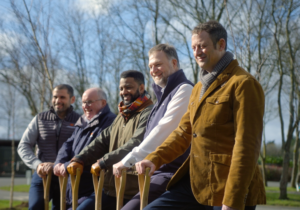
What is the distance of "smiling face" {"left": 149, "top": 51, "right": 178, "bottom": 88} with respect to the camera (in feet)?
12.1

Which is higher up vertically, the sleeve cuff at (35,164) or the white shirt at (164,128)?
the white shirt at (164,128)

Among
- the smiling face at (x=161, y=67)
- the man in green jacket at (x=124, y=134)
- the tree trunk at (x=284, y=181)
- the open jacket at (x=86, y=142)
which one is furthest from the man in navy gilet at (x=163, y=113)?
the tree trunk at (x=284, y=181)

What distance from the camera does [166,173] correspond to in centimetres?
322

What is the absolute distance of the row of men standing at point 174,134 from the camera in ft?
7.33

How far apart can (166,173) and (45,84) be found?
7.51m

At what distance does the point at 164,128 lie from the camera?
10.5 feet

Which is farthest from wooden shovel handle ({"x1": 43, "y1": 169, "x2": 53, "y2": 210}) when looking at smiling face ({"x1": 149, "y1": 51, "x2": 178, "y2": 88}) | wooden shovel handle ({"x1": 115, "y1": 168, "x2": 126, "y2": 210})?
smiling face ({"x1": 149, "y1": 51, "x2": 178, "y2": 88})

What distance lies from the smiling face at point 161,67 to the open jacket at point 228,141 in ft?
3.61

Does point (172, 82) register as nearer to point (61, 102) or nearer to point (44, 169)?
point (44, 169)

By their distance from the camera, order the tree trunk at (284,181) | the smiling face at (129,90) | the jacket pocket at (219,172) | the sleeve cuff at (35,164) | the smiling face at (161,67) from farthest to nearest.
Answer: the tree trunk at (284,181), the sleeve cuff at (35,164), the smiling face at (129,90), the smiling face at (161,67), the jacket pocket at (219,172)

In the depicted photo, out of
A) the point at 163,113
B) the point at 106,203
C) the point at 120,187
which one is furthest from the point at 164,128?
the point at 106,203

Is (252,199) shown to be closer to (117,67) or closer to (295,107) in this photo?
(117,67)

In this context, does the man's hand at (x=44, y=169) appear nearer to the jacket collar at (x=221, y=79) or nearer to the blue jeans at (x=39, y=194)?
the blue jeans at (x=39, y=194)

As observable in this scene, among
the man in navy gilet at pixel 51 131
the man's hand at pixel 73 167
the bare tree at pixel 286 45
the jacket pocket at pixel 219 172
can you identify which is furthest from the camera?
the bare tree at pixel 286 45
